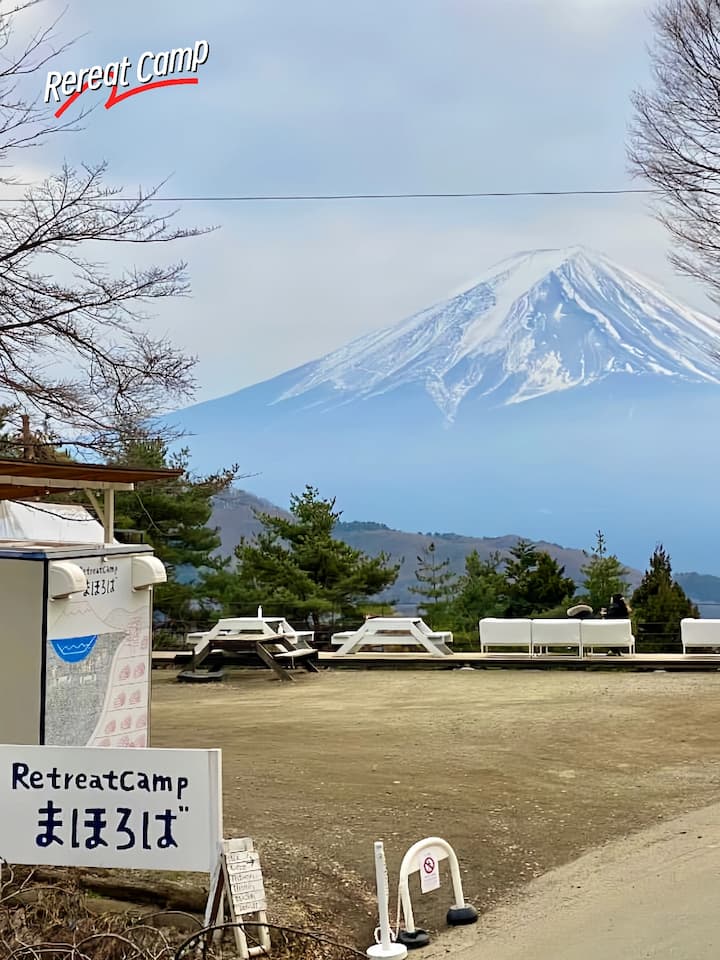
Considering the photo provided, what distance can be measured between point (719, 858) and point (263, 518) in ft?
78.2

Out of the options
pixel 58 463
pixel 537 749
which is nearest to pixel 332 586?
pixel 537 749

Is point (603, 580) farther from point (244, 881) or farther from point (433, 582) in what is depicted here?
point (244, 881)

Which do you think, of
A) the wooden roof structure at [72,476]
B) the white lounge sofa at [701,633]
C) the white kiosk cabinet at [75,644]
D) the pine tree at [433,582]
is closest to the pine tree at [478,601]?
the pine tree at [433,582]

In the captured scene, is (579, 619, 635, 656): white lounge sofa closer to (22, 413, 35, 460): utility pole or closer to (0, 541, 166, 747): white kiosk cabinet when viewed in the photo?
(22, 413, 35, 460): utility pole

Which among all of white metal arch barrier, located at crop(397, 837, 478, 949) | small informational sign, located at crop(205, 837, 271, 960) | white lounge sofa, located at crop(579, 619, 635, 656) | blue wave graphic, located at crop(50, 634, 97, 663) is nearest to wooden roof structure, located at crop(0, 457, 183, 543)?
blue wave graphic, located at crop(50, 634, 97, 663)

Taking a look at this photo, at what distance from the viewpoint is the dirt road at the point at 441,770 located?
6.97 m

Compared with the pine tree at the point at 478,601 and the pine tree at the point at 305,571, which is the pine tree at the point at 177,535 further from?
the pine tree at the point at 478,601

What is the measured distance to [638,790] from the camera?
902 centimetres

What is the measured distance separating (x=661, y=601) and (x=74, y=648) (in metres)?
17.1

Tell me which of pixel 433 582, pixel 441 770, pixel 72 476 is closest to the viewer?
pixel 72 476

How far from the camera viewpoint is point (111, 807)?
574cm

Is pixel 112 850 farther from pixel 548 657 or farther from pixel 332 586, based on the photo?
pixel 332 586

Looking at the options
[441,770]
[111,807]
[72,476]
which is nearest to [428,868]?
[111,807]

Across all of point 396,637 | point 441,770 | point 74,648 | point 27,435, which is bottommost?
point 441,770
